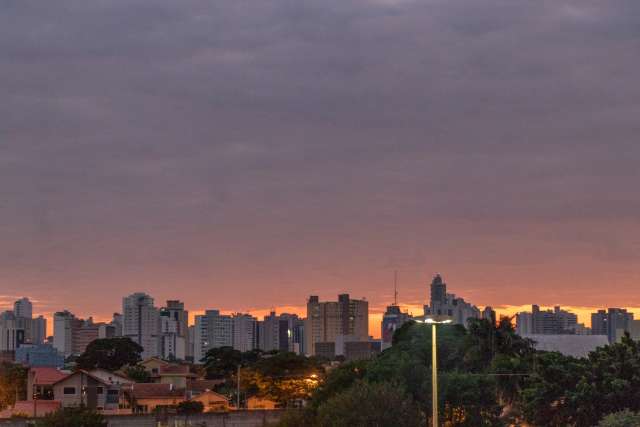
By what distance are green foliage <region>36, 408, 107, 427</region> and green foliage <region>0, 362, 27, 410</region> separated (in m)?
44.9

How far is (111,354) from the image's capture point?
7608 inches

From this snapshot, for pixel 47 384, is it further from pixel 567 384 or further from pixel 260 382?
pixel 567 384

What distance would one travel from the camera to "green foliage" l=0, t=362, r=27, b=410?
136 meters

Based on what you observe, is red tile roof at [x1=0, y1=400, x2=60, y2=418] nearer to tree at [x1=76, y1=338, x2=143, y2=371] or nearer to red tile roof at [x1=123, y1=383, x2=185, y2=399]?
red tile roof at [x1=123, y1=383, x2=185, y2=399]

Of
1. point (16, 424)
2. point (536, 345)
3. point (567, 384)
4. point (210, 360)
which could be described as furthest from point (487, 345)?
point (210, 360)

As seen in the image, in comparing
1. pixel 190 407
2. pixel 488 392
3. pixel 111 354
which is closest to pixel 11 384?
pixel 190 407

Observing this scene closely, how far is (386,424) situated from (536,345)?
5897cm

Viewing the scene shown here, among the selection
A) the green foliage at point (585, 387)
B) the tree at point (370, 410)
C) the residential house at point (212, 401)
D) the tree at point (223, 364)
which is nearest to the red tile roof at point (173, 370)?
the tree at point (223, 364)

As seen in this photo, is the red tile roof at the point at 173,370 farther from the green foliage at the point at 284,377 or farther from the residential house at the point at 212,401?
the residential house at the point at 212,401

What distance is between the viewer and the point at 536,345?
11712cm

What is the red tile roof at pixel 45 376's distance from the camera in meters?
132

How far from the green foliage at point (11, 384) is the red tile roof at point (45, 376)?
3.82 m

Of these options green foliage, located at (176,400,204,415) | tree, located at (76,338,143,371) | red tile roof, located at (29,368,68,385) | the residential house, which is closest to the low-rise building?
red tile roof, located at (29,368,68,385)

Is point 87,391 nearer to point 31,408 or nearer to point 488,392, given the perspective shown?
point 31,408
